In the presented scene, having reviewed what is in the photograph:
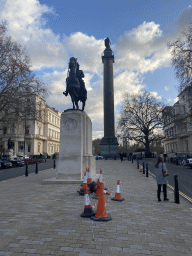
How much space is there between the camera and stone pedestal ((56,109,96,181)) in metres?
10.6

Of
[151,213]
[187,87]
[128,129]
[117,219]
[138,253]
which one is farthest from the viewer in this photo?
[128,129]

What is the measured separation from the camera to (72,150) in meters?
10.9

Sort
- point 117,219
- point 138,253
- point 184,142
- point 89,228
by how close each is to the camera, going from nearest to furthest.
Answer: point 138,253, point 89,228, point 117,219, point 184,142

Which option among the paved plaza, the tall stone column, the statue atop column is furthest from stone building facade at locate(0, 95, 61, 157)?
the paved plaza

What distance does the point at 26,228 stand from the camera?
427cm

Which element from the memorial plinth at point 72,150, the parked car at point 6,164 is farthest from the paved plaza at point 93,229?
the parked car at point 6,164

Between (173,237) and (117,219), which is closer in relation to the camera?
(173,237)

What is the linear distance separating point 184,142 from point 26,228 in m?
65.2

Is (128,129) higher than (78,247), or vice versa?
(128,129)

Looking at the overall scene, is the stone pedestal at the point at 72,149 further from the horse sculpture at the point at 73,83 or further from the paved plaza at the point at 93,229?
the paved plaza at the point at 93,229

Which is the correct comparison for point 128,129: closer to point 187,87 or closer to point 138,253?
point 187,87

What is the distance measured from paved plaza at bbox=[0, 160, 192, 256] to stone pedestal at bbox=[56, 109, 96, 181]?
13.1 ft

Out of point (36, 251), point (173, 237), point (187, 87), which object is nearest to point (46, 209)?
point (36, 251)

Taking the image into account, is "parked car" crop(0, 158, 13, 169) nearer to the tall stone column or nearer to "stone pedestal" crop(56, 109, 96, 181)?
"stone pedestal" crop(56, 109, 96, 181)
